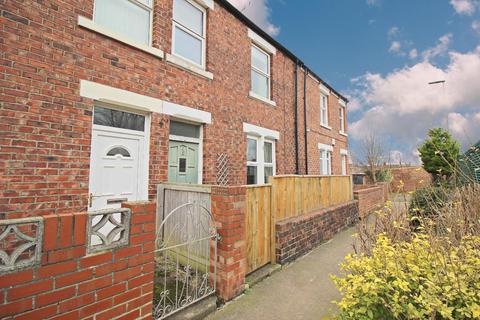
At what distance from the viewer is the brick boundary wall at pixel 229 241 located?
334 centimetres

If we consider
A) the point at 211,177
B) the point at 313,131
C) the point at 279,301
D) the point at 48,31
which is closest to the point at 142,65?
the point at 48,31

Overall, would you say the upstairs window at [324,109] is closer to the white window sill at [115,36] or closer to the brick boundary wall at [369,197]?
the brick boundary wall at [369,197]

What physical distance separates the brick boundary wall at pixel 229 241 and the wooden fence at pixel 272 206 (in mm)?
556

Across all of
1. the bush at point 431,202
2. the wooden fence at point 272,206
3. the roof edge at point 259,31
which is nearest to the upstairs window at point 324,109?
the roof edge at point 259,31

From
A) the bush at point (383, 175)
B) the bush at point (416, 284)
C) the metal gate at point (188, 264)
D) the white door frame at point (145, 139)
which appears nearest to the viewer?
the bush at point (416, 284)

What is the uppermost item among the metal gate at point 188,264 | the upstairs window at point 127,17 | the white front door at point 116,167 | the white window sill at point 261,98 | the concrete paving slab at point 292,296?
the upstairs window at point 127,17

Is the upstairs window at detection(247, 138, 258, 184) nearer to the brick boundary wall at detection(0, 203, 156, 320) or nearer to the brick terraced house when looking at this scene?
the brick terraced house

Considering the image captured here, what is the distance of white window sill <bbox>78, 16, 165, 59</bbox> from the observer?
4052mm

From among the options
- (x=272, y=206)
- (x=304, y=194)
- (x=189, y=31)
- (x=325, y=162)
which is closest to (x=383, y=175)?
(x=325, y=162)

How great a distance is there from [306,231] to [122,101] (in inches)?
180

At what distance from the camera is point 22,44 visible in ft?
A: 11.4

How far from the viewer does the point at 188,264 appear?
3064 millimetres

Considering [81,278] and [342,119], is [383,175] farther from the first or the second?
[81,278]

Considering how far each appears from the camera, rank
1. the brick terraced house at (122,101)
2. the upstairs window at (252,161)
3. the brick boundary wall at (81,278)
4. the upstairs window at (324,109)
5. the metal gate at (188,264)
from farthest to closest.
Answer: the upstairs window at (324,109) < the upstairs window at (252,161) < the brick terraced house at (122,101) < the metal gate at (188,264) < the brick boundary wall at (81,278)
